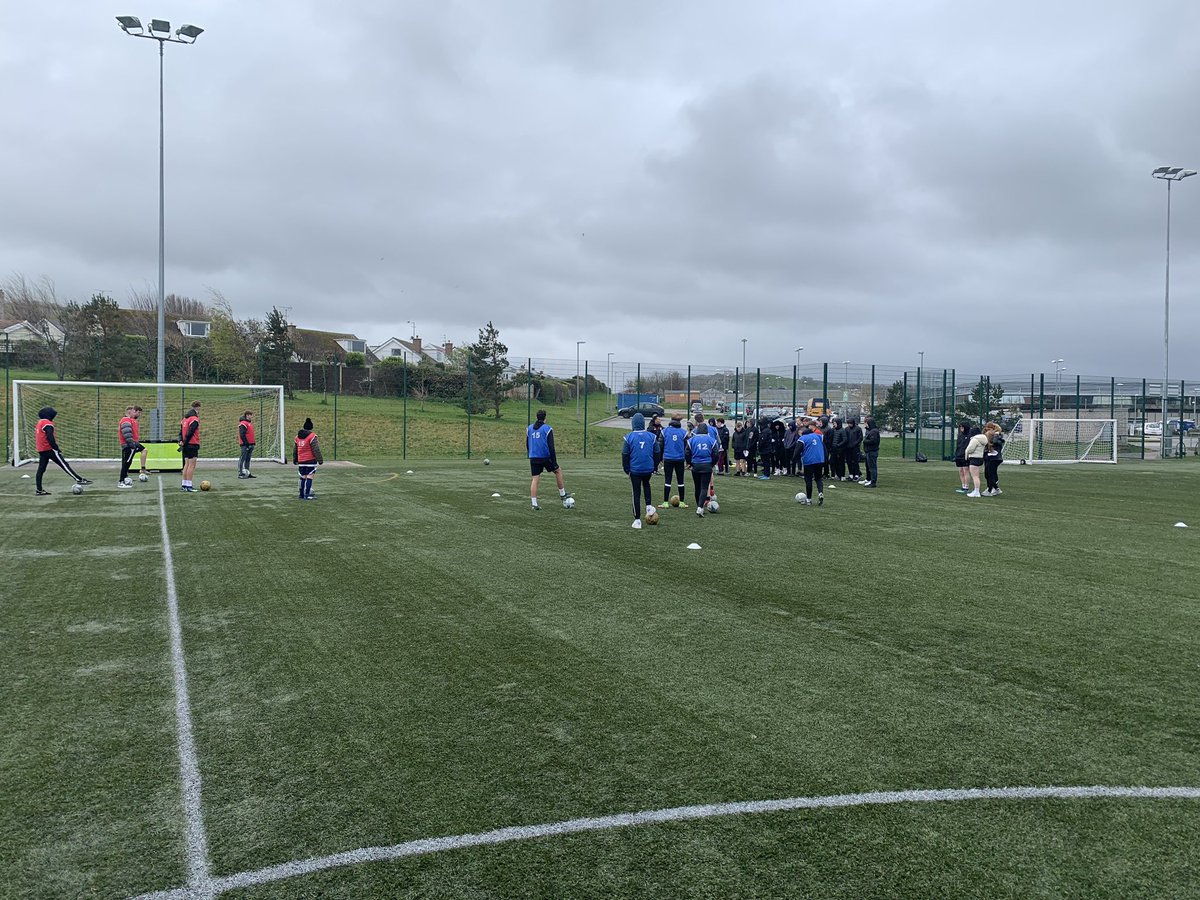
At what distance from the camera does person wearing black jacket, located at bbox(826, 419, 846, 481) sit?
22.7 m

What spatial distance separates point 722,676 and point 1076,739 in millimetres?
2025

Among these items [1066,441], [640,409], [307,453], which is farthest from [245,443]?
[1066,441]

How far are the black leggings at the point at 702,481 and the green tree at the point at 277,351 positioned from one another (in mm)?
25821

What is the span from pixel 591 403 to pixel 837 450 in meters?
16.4

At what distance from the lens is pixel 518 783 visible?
3.96 m

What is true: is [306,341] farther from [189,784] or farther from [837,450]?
[189,784]

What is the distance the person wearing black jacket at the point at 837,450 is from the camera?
2273 centimetres

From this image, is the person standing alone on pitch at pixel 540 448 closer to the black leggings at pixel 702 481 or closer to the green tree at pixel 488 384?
the black leggings at pixel 702 481

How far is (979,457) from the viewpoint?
18.7m

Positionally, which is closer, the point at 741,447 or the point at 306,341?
the point at 741,447

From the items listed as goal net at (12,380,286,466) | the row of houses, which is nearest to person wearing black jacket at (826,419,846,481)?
goal net at (12,380,286,466)

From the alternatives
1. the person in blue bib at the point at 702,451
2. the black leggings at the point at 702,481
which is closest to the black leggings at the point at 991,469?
the black leggings at the point at 702,481

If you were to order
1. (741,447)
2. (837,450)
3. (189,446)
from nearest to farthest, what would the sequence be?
(189,446) → (837,450) → (741,447)

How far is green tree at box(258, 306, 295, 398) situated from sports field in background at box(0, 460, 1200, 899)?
3017cm
